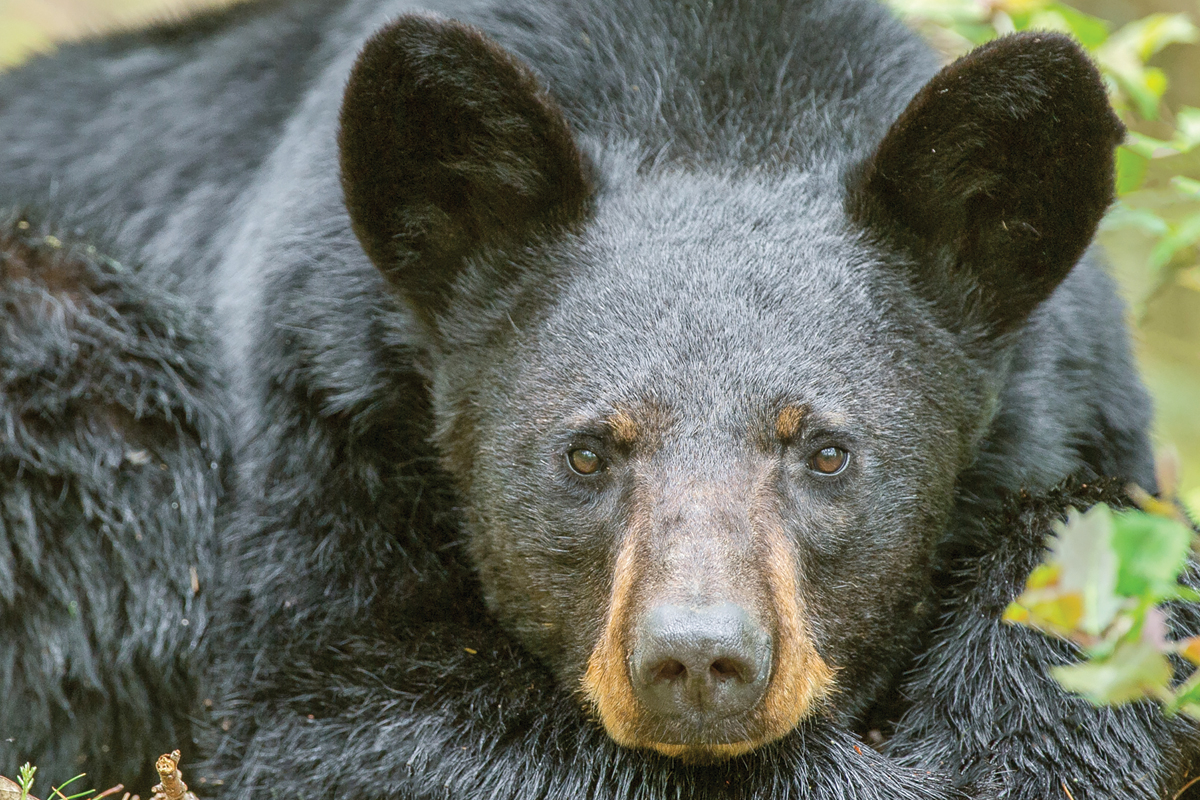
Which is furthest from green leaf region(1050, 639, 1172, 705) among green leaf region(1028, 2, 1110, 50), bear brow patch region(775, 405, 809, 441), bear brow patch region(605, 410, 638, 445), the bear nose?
green leaf region(1028, 2, 1110, 50)

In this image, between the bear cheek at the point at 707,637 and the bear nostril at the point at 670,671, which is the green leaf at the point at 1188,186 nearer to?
the bear cheek at the point at 707,637

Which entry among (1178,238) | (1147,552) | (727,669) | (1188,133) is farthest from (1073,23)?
(1147,552)

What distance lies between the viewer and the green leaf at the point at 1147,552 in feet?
6.62

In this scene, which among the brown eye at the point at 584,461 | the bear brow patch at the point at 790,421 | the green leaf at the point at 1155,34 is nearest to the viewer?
the bear brow patch at the point at 790,421

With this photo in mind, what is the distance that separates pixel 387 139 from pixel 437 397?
28.6 inches

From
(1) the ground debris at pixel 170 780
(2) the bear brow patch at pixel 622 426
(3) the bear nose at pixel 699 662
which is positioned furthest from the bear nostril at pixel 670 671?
(1) the ground debris at pixel 170 780

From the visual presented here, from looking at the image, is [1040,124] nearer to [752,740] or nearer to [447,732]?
[752,740]

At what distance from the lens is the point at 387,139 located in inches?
134

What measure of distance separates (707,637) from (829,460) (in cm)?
68

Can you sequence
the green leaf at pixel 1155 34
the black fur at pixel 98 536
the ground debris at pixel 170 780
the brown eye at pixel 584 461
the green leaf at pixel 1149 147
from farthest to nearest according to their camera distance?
the green leaf at pixel 1155 34 < the green leaf at pixel 1149 147 < the black fur at pixel 98 536 < the brown eye at pixel 584 461 < the ground debris at pixel 170 780

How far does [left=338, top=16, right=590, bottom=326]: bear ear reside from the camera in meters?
3.22

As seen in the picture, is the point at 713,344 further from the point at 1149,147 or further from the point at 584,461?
the point at 1149,147

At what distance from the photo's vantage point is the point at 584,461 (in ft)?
10.5

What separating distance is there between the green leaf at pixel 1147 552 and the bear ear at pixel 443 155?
1.79 metres
